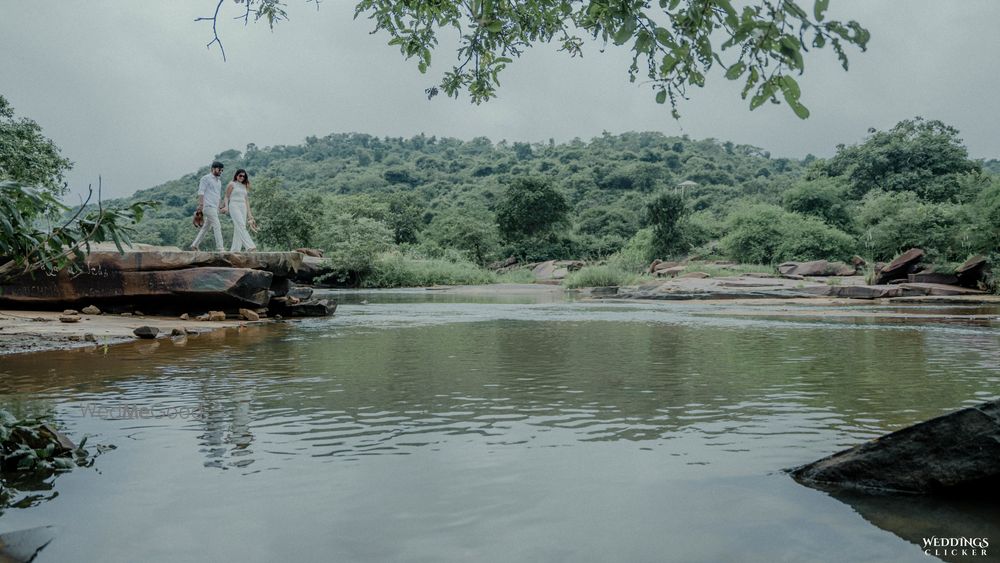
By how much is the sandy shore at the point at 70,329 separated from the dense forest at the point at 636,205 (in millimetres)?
5262

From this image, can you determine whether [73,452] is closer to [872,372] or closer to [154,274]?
[872,372]

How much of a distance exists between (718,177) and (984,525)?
257ft

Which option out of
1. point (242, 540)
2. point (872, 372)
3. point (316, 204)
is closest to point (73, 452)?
point (242, 540)

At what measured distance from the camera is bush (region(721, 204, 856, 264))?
33.0 m

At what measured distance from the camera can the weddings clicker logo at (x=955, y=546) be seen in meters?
2.60

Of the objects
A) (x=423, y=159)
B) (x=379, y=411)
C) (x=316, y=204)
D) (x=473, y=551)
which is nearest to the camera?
(x=473, y=551)

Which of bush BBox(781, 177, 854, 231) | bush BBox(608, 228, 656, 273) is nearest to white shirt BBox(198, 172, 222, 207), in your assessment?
Answer: bush BBox(608, 228, 656, 273)

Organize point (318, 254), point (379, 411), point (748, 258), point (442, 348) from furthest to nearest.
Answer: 1. point (318, 254)
2. point (748, 258)
3. point (442, 348)
4. point (379, 411)

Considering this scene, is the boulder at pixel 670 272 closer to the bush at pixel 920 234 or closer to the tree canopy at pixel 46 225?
the bush at pixel 920 234

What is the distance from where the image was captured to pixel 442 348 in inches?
367

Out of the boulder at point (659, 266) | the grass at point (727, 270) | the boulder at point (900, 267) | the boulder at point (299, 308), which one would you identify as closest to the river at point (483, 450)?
the boulder at point (299, 308)

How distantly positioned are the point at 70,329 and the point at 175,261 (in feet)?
9.87

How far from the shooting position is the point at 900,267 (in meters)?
22.5

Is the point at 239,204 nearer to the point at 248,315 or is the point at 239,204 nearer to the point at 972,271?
the point at 248,315
